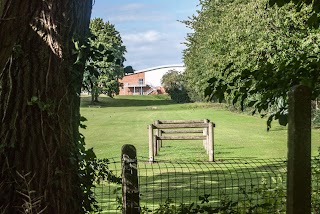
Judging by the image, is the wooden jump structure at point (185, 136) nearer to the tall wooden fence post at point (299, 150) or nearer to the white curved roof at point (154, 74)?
the tall wooden fence post at point (299, 150)

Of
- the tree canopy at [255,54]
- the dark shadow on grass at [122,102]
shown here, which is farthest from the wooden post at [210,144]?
the dark shadow on grass at [122,102]

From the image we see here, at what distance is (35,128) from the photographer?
109 inches

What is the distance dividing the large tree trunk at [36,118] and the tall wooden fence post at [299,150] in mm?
1448

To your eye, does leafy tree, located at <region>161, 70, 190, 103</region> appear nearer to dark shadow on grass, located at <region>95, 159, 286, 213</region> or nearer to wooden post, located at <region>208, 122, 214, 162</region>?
wooden post, located at <region>208, 122, 214, 162</region>

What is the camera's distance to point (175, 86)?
6256 centimetres

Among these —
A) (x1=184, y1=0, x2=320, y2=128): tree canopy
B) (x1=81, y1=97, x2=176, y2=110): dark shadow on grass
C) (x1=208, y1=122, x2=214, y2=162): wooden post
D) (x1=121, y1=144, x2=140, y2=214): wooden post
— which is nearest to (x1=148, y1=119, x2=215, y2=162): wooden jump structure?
(x1=208, y1=122, x2=214, y2=162): wooden post

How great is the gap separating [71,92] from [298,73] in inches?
59.4

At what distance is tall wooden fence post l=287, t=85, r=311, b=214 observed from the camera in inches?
75.0

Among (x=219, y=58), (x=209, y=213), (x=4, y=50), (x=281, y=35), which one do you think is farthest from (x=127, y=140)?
(x=4, y=50)

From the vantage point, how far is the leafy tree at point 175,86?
60781mm

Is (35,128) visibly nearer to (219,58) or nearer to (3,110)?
(3,110)

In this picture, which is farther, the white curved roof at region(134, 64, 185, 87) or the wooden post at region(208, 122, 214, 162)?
the white curved roof at region(134, 64, 185, 87)

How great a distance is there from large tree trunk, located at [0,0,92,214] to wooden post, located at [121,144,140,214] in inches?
15.1

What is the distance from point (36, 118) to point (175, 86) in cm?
5990
